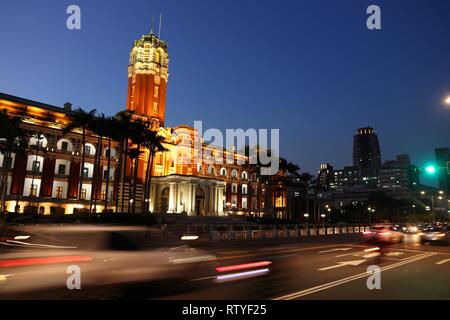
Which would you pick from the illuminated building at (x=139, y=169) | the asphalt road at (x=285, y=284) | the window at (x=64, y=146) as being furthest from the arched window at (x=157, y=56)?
the asphalt road at (x=285, y=284)

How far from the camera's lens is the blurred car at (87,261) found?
828 cm

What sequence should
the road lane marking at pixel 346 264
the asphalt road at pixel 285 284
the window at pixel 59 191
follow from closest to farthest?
the asphalt road at pixel 285 284, the road lane marking at pixel 346 264, the window at pixel 59 191

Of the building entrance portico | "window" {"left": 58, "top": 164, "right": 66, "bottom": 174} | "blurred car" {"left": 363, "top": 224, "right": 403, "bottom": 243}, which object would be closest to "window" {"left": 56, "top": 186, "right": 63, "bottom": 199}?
"window" {"left": 58, "top": 164, "right": 66, "bottom": 174}

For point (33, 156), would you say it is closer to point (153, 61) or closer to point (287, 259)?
point (153, 61)

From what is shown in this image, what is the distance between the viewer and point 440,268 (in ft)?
46.8

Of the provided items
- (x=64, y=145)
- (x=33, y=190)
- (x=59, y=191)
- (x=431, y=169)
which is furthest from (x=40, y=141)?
(x=431, y=169)

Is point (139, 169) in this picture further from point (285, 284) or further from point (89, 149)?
point (285, 284)

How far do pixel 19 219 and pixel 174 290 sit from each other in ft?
128

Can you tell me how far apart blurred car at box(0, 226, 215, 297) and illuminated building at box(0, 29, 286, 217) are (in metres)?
40.0

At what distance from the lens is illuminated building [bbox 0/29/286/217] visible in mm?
53375

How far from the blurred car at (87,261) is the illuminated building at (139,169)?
40.0 metres

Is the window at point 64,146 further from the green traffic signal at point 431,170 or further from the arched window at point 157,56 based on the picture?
the green traffic signal at point 431,170

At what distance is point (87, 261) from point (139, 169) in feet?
200

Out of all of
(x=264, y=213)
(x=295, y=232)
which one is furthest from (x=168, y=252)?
(x=264, y=213)
